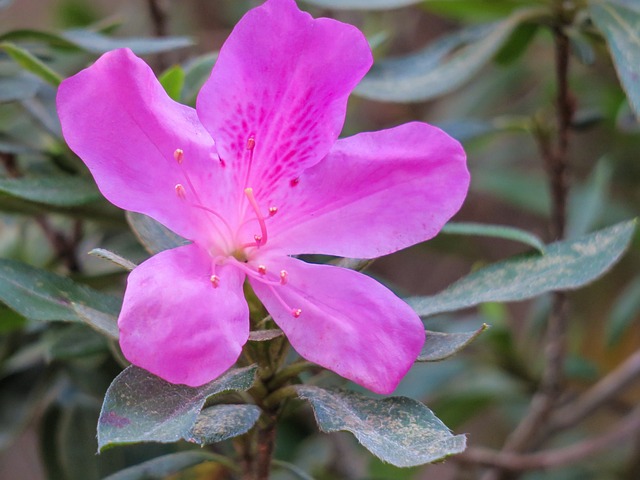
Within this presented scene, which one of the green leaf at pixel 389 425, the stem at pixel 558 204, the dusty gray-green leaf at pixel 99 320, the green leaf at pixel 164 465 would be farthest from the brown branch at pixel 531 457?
the dusty gray-green leaf at pixel 99 320

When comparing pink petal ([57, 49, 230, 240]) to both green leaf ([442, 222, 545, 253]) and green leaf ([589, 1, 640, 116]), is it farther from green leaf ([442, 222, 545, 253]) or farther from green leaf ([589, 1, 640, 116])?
green leaf ([589, 1, 640, 116])

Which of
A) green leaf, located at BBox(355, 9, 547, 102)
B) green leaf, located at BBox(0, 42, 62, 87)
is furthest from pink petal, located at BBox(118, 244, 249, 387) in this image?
green leaf, located at BBox(355, 9, 547, 102)

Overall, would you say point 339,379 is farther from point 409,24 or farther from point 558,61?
point 409,24

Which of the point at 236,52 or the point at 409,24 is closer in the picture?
the point at 236,52

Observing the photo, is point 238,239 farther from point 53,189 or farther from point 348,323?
point 53,189

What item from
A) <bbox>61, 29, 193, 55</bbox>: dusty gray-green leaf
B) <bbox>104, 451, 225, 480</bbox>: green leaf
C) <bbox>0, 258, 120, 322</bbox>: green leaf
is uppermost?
<bbox>61, 29, 193, 55</bbox>: dusty gray-green leaf

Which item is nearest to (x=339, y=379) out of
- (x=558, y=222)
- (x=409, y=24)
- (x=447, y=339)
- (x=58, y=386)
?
(x=447, y=339)
